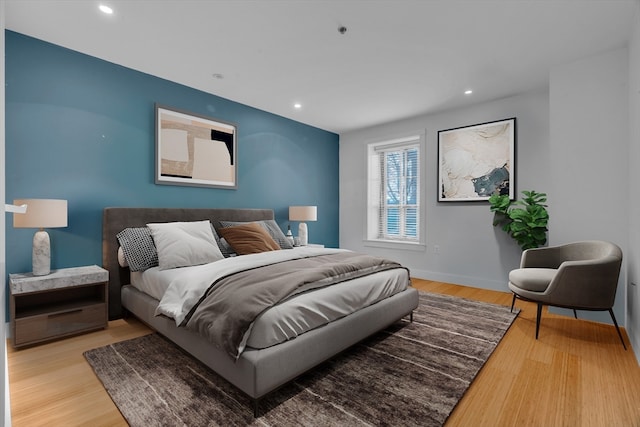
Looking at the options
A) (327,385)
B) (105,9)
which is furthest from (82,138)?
(327,385)

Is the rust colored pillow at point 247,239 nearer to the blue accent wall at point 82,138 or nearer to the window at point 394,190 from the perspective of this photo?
the blue accent wall at point 82,138

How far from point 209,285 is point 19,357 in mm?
1610

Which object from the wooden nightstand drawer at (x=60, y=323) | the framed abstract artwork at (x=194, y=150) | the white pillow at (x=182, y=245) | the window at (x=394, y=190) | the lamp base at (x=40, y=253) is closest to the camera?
the wooden nightstand drawer at (x=60, y=323)

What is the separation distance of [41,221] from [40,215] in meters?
0.05

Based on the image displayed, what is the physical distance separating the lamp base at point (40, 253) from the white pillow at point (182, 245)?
767 millimetres

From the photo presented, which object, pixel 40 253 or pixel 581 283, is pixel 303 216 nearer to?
pixel 40 253

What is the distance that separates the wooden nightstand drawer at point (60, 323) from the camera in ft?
7.77

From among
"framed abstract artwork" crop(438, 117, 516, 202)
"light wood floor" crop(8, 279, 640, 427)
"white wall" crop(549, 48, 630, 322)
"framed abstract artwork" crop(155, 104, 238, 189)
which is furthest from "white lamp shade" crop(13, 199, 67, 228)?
"white wall" crop(549, 48, 630, 322)

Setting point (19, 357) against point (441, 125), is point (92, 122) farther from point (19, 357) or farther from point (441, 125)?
point (441, 125)

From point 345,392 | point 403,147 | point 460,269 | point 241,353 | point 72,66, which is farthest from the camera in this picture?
point 403,147

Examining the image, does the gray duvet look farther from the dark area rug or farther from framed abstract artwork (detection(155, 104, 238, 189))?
framed abstract artwork (detection(155, 104, 238, 189))

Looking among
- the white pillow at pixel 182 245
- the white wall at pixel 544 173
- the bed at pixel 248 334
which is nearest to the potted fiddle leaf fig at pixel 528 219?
the white wall at pixel 544 173

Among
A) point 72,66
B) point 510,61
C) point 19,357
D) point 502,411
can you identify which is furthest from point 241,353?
point 510,61

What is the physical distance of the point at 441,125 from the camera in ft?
15.1
